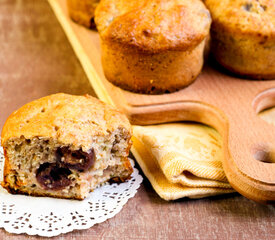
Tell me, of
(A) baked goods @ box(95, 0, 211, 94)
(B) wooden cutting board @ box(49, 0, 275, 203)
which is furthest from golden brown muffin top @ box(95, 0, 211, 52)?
(B) wooden cutting board @ box(49, 0, 275, 203)

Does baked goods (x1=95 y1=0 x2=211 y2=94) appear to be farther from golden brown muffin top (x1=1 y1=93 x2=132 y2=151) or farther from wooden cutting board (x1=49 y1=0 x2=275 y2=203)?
golden brown muffin top (x1=1 y1=93 x2=132 y2=151)

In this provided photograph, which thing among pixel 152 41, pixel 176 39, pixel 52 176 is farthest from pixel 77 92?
pixel 52 176

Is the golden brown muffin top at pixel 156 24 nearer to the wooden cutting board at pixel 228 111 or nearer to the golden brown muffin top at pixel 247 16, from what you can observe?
the golden brown muffin top at pixel 247 16

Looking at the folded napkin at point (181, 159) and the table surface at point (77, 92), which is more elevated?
the folded napkin at point (181, 159)

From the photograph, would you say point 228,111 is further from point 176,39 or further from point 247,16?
point 247,16

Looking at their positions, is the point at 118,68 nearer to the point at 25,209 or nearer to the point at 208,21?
the point at 208,21

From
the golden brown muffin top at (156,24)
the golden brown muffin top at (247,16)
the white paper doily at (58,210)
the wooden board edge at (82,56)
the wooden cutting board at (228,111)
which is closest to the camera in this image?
the white paper doily at (58,210)

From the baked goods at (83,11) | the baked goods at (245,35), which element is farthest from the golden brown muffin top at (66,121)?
the baked goods at (83,11)
